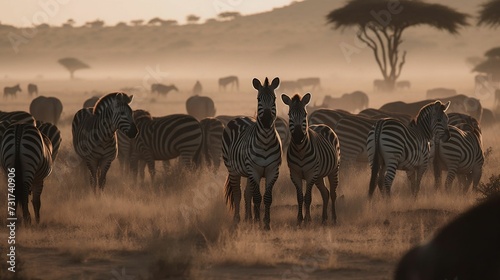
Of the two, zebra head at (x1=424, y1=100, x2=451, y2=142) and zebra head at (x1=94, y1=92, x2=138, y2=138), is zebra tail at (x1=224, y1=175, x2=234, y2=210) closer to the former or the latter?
zebra head at (x1=94, y1=92, x2=138, y2=138)

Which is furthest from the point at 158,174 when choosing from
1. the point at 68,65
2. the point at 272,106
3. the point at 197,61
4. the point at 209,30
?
the point at 209,30

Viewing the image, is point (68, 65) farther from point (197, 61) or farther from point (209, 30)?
point (209, 30)

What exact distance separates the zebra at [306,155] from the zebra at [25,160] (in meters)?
3.45

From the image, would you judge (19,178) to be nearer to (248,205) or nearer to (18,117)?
(248,205)

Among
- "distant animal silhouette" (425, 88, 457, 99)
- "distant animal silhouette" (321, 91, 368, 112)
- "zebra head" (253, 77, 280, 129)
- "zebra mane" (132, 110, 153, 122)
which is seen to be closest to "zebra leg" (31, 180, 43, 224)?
"zebra head" (253, 77, 280, 129)

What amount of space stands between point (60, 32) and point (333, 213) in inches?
5971

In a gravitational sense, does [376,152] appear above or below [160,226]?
above

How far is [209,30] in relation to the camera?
6088 inches

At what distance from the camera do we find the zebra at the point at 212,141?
15.7 metres

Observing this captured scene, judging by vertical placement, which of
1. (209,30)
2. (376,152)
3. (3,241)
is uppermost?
(209,30)

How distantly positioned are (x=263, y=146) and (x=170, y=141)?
4780 mm

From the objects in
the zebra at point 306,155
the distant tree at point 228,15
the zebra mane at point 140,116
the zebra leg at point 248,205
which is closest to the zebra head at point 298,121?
the zebra at point 306,155

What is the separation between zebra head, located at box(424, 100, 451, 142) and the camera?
43.1 feet

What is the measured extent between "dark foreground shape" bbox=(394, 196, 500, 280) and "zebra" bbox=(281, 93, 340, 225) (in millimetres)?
6087
